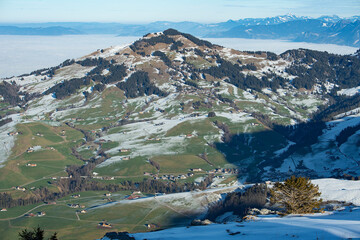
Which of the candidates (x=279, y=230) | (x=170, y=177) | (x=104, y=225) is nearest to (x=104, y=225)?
(x=104, y=225)

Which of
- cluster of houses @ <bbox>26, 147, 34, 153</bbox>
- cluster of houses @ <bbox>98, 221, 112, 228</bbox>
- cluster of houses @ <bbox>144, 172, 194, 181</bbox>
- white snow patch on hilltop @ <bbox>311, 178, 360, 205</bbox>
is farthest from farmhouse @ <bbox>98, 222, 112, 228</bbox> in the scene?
cluster of houses @ <bbox>26, 147, 34, 153</bbox>

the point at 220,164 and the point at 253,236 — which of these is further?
the point at 220,164

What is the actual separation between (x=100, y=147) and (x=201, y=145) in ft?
169

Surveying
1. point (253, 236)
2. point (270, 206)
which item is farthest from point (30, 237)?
point (270, 206)

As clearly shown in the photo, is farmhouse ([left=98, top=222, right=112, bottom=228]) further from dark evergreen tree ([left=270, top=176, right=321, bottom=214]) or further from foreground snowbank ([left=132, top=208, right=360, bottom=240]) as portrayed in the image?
dark evergreen tree ([left=270, top=176, right=321, bottom=214])

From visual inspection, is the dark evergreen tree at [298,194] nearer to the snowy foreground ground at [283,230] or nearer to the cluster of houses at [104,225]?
the snowy foreground ground at [283,230]

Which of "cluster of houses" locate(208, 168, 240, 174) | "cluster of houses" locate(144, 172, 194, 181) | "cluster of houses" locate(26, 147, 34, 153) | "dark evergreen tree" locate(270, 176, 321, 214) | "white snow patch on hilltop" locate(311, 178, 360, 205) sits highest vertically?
"dark evergreen tree" locate(270, 176, 321, 214)

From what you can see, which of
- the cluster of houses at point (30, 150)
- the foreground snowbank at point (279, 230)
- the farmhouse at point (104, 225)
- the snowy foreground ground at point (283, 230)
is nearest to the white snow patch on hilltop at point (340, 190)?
the snowy foreground ground at point (283, 230)

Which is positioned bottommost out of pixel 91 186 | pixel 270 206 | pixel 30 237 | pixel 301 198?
pixel 91 186

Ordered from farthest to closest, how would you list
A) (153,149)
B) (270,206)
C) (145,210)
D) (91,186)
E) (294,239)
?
(153,149), (91,186), (145,210), (270,206), (294,239)

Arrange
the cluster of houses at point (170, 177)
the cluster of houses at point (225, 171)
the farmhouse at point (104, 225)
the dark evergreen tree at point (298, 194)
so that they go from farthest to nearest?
the cluster of houses at point (225, 171) < the cluster of houses at point (170, 177) < the farmhouse at point (104, 225) < the dark evergreen tree at point (298, 194)

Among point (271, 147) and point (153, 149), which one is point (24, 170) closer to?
point (153, 149)

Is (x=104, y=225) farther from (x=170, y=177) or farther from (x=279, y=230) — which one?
(x=279, y=230)

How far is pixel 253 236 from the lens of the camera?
48531 mm
